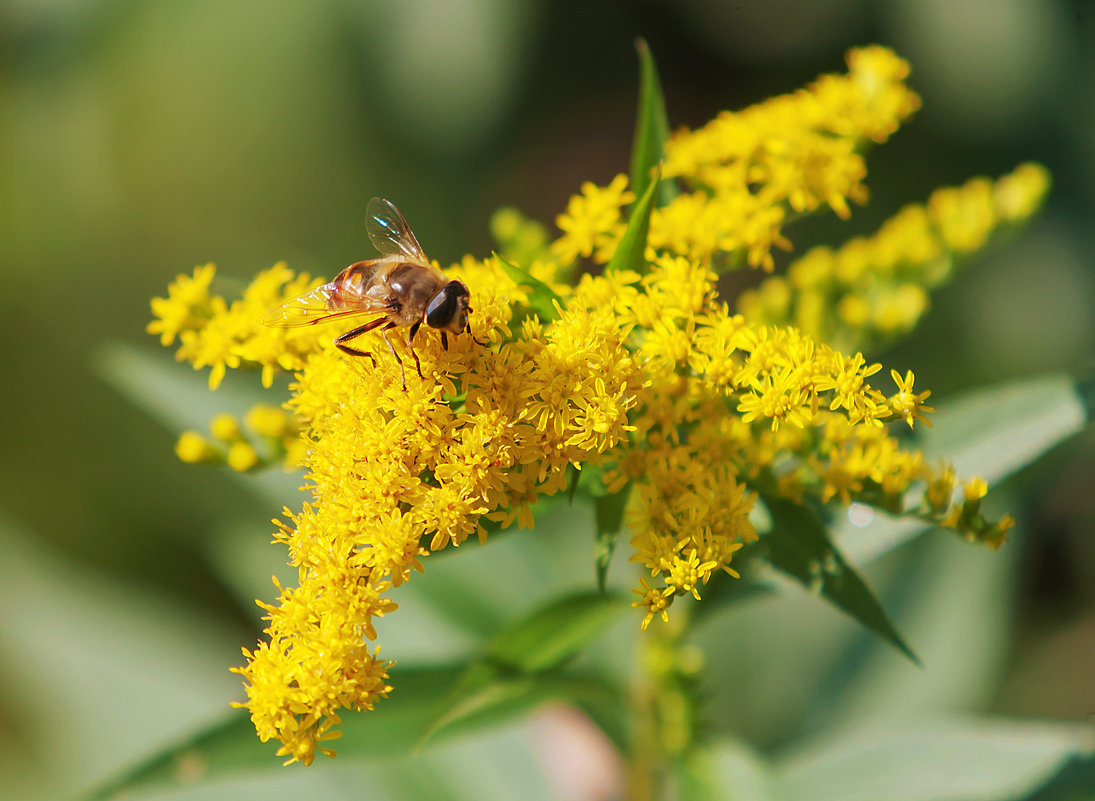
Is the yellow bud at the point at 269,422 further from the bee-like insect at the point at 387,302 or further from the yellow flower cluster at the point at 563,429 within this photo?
the bee-like insect at the point at 387,302

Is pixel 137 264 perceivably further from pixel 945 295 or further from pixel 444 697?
pixel 945 295

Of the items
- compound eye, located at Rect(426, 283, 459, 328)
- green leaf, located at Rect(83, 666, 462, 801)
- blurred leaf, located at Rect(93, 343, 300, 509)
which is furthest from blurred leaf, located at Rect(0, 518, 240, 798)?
compound eye, located at Rect(426, 283, 459, 328)

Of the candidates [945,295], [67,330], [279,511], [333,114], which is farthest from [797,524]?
[67,330]

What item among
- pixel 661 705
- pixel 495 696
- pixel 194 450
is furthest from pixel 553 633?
pixel 194 450

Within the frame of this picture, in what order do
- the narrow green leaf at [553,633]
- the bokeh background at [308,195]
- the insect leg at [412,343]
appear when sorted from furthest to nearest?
the bokeh background at [308,195] < the narrow green leaf at [553,633] < the insect leg at [412,343]

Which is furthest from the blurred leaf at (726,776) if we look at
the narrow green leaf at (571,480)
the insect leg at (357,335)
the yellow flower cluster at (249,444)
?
the insect leg at (357,335)

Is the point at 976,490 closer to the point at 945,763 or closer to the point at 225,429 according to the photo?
the point at 945,763
